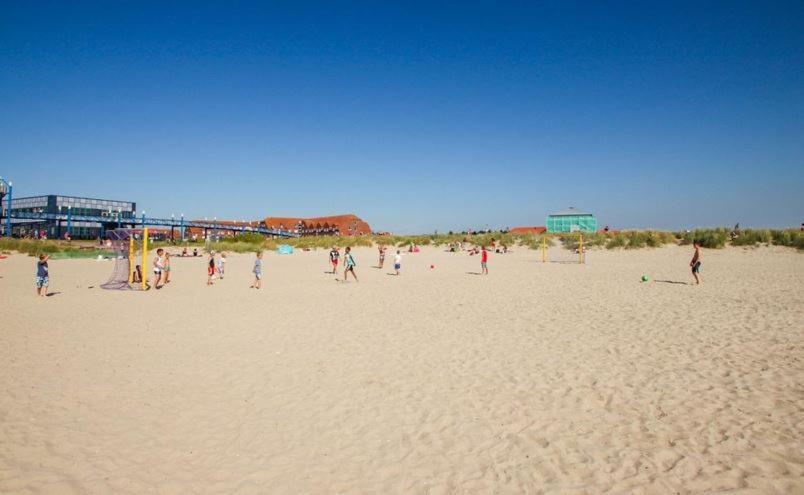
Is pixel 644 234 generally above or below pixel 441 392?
above

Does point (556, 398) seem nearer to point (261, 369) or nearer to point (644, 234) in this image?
point (261, 369)

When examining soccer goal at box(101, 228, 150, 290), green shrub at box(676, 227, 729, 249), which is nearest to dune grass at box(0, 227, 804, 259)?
green shrub at box(676, 227, 729, 249)

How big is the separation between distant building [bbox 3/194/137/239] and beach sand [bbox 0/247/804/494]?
3064 inches

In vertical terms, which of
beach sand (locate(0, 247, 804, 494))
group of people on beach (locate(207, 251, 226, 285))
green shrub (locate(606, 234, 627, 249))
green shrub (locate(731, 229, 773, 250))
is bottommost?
beach sand (locate(0, 247, 804, 494))

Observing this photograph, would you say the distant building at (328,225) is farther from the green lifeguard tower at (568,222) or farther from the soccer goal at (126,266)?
the soccer goal at (126,266)

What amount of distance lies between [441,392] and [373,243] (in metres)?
45.8

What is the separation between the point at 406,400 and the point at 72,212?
9741 centimetres

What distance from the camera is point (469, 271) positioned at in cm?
2252

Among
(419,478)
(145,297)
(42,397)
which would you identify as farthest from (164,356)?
(145,297)

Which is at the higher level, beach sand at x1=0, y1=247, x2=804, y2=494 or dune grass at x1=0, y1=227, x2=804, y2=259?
dune grass at x1=0, y1=227, x2=804, y2=259

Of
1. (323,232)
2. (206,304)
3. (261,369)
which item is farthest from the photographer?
(323,232)

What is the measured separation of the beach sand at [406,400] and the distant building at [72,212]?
77832mm

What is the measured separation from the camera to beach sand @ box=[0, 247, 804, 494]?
12.5 feet

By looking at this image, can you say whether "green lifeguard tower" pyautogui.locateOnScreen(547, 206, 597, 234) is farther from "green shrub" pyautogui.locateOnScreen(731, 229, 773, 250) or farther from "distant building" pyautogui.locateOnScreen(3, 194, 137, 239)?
"distant building" pyautogui.locateOnScreen(3, 194, 137, 239)
